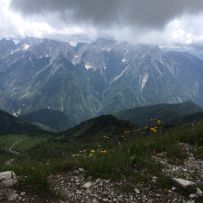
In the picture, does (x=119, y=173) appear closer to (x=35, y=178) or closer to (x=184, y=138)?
(x=35, y=178)

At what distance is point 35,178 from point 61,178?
3.24ft

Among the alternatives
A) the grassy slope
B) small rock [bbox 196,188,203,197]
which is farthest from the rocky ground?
the grassy slope

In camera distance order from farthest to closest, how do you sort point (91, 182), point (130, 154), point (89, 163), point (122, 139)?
point (122, 139), point (130, 154), point (89, 163), point (91, 182)

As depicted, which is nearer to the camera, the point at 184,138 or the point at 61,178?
the point at 61,178

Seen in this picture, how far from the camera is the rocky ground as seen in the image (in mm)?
9797

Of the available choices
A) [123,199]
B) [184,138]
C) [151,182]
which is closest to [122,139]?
[184,138]

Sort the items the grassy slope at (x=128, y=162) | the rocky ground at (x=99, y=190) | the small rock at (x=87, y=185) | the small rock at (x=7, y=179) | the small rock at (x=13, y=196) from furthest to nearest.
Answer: the grassy slope at (x=128, y=162) → the small rock at (x=87, y=185) → the small rock at (x=7, y=179) → the rocky ground at (x=99, y=190) → the small rock at (x=13, y=196)

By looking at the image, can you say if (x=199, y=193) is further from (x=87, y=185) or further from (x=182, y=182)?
(x=87, y=185)

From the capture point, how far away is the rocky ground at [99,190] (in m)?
9.80

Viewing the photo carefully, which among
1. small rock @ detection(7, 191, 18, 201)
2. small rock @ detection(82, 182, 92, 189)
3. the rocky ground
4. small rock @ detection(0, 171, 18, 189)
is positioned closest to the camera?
small rock @ detection(7, 191, 18, 201)

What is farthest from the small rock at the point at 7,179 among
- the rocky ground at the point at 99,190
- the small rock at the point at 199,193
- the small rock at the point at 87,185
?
the small rock at the point at 199,193

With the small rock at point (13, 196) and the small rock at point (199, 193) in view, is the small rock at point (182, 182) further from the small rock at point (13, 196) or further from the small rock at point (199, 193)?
the small rock at point (13, 196)

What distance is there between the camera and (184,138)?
14.5 meters

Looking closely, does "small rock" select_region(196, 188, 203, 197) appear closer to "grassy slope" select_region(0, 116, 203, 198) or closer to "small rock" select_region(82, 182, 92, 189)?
"grassy slope" select_region(0, 116, 203, 198)
